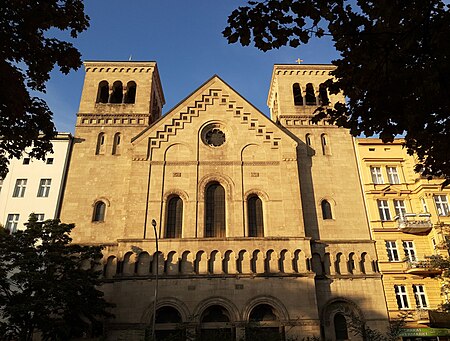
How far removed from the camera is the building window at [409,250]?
27.9 metres

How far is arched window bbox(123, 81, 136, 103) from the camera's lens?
1412 inches

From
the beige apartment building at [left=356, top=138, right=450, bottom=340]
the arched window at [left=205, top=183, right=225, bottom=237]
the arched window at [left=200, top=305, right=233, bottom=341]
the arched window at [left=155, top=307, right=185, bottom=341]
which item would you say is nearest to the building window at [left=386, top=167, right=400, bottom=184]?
the beige apartment building at [left=356, top=138, right=450, bottom=340]

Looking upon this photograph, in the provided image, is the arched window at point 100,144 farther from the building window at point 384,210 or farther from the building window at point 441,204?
the building window at point 441,204

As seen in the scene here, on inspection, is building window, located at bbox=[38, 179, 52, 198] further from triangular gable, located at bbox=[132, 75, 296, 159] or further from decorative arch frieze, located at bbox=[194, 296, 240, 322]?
decorative arch frieze, located at bbox=[194, 296, 240, 322]

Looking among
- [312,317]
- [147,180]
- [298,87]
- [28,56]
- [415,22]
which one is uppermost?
[298,87]

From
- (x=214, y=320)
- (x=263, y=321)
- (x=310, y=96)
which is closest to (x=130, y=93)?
(x=310, y=96)

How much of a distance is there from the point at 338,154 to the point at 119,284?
63.6ft

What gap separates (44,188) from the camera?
30484 mm

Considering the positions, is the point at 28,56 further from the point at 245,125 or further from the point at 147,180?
the point at 245,125

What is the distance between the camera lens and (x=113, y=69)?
36.2 metres

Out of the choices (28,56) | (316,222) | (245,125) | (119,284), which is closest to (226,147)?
(245,125)

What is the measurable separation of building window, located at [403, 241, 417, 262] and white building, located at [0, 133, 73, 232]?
25.2 metres

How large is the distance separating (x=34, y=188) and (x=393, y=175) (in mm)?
27639

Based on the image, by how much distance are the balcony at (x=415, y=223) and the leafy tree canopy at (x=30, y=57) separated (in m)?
24.8
